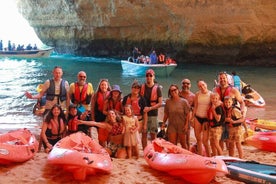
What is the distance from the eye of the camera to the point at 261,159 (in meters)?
6.65

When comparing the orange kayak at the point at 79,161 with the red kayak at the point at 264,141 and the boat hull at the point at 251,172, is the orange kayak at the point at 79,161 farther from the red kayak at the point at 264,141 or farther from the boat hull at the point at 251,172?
the red kayak at the point at 264,141

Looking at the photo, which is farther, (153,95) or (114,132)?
(153,95)

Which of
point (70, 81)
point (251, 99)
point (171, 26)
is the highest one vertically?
point (171, 26)

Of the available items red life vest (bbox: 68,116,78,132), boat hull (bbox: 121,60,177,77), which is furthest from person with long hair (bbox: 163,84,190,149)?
boat hull (bbox: 121,60,177,77)

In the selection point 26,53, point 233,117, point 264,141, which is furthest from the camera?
point 26,53

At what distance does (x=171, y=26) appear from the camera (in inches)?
1081

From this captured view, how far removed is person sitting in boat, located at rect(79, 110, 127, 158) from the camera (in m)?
5.93

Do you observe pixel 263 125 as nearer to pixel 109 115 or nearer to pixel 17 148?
pixel 109 115

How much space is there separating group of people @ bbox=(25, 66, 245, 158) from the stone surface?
61.4 ft

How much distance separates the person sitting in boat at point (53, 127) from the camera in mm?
6086

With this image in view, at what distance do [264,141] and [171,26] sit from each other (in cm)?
2094

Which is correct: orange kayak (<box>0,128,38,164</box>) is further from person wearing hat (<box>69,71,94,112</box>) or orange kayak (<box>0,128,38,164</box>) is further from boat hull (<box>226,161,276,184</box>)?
boat hull (<box>226,161,276,184</box>)

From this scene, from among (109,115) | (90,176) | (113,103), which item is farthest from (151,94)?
(90,176)

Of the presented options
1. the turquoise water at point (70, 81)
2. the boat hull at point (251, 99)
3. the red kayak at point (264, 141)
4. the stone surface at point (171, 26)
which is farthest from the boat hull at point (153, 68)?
the red kayak at point (264, 141)
